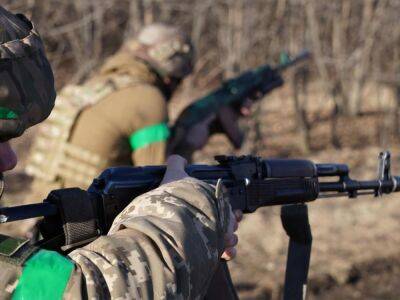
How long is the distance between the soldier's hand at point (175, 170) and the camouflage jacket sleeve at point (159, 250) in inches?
14.1

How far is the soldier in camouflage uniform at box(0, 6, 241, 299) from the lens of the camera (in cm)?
154

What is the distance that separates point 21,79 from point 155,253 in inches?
18.9

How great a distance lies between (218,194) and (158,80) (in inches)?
99.8

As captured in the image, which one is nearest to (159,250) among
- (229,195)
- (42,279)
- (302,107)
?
(42,279)

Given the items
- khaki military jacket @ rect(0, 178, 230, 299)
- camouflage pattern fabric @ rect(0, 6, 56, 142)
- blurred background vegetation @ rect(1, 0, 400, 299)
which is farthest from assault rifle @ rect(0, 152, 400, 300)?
blurred background vegetation @ rect(1, 0, 400, 299)

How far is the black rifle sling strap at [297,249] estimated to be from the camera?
9.69ft

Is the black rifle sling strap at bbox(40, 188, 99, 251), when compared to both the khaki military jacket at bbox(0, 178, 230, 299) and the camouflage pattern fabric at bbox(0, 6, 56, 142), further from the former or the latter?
the camouflage pattern fabric at bbox(0, 6, 56, 142)

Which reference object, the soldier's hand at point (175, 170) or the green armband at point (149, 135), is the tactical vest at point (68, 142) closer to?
the green armband at point (149, 135)

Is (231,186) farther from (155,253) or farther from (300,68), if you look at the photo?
(300,68)

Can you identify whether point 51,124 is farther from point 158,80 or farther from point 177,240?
point 177,240

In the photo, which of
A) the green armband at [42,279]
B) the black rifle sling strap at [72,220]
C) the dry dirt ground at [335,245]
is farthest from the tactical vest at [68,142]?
the green armband at [42,279]

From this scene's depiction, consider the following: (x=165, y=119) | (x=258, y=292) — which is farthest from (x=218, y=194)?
(x=258, y=292)

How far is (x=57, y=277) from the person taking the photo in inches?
60.6

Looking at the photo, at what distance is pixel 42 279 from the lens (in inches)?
60.2
